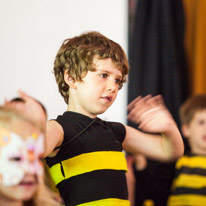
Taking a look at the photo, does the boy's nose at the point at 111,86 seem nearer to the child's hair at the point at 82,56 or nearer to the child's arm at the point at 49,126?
the child's hair at the point at 82,56

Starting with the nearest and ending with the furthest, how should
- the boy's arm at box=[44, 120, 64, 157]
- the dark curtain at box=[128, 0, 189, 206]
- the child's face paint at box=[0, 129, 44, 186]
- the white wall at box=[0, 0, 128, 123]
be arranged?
the child's face paint at box=[0, 129, 44, 186] < the boy's arm at box=[44, 120, 64, 157] < the white wall at box=[0, 0, 128, 123] < the dark curtain at box=[128, 0, 189, 206]

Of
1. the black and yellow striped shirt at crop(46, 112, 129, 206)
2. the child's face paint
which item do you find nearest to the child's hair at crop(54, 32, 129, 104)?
the black and yellow striped shirt at crop(46, 112, 129, 206)

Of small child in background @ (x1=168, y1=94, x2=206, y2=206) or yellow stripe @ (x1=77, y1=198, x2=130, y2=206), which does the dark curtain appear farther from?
yellow stripe @ (x1=77, y1=198, x2=130, y2=206)

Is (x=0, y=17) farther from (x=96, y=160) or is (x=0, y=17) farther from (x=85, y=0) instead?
(x=96, y=160)

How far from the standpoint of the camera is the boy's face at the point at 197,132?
1828 mm

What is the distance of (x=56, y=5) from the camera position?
3.99 ft

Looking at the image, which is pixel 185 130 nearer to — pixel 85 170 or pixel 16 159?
pixel 85 170

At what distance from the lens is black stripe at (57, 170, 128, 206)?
0.98 m

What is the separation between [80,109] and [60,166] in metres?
0.15

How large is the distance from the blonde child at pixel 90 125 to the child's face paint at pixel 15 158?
164 millimetres

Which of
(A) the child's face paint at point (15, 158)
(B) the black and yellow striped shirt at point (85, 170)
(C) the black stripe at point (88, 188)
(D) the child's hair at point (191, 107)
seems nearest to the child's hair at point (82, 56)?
(B) the black and yellow striped shirt at point (85, 170)

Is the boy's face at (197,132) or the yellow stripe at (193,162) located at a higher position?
the boy's face at (197,132)

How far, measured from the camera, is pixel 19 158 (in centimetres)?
72

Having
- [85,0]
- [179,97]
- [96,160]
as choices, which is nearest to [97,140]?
[96,160]
